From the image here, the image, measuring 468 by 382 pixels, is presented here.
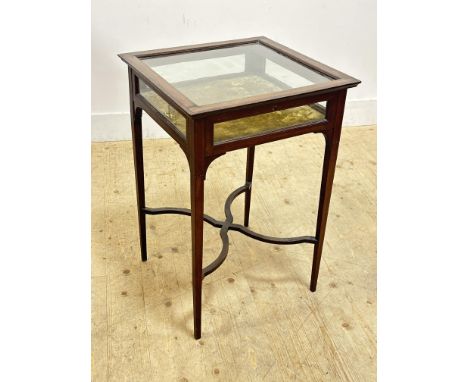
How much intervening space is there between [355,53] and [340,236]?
1.62 meters

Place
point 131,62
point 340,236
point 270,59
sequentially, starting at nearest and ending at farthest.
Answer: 1. point 131,62
2. point 270,59
3. point 340,236

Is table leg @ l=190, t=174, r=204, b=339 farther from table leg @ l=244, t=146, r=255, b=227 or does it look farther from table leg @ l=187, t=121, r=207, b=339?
table leg @ l=244, t=146, r=255, b=227

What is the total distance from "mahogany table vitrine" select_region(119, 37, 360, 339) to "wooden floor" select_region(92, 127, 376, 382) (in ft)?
0.57

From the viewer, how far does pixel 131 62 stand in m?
1.94

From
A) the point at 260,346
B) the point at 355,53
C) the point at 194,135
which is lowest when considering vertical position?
the point at 260,346

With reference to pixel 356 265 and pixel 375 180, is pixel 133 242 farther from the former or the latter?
pixel 375 180

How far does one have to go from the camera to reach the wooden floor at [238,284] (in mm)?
1980

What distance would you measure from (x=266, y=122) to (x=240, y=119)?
88 millimetres

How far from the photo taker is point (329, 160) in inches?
78.2

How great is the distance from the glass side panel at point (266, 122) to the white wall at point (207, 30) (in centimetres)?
165

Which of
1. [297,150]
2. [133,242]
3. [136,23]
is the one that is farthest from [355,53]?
[133,242]

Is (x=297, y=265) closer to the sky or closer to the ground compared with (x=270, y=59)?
closer to the ground

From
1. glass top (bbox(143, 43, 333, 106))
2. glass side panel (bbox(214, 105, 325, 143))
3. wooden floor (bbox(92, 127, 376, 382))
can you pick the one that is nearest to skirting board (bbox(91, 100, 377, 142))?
wooden floor (bbox(92, 127, 376, 382))

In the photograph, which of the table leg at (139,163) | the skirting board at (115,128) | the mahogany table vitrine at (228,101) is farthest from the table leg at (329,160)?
the skirting board at (115,128)
